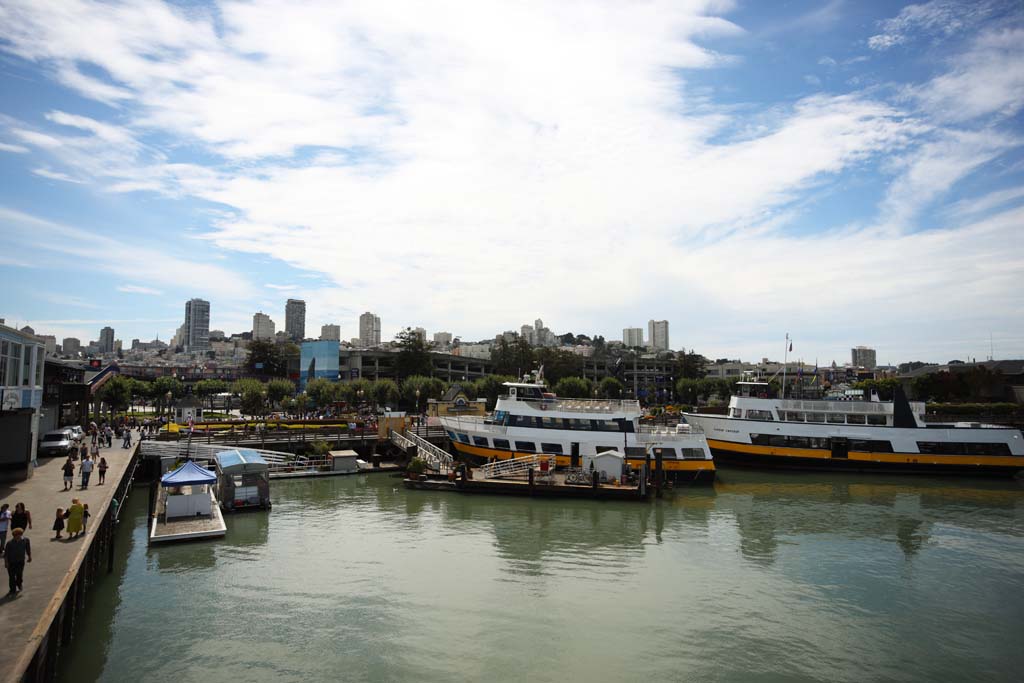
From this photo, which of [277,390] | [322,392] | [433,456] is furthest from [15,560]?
[277,390]

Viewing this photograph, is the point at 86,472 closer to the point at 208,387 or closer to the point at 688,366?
the point at 208,387

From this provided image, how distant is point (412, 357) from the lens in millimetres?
95375

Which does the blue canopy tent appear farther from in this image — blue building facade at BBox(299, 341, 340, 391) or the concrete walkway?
blue building facade at BBox(299, 341, 340, 391)

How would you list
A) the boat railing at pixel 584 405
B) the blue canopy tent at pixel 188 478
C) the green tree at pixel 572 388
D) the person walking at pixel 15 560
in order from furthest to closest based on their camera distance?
1. the green tree at pixel 572 388
2. the boat railing at pixel 584 405
3. the blue canopy tent at pixel 188 478
4. the person walking at pixel 15 560

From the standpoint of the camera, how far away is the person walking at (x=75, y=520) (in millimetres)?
17172

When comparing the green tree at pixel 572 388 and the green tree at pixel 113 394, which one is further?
the green tree at pixel 572 388

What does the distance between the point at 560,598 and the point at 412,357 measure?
3108 inches

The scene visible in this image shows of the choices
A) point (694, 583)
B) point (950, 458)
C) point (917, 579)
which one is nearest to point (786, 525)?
point (917, 579)

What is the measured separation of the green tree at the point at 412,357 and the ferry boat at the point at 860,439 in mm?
57467

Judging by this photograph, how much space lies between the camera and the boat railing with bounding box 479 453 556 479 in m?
35.7

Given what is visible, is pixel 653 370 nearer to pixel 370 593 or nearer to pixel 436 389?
pixel 436 389

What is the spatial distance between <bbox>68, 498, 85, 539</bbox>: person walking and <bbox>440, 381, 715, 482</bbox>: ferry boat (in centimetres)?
2533

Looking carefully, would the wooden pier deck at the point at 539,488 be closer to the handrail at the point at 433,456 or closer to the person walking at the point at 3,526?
the handrail at the point at 433,456

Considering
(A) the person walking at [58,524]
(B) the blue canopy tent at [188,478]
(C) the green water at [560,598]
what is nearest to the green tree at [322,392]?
(C) the green water at [560,598]
